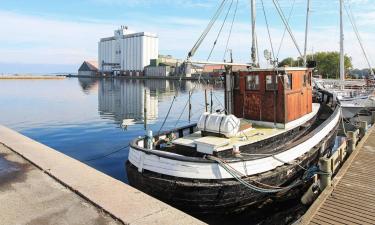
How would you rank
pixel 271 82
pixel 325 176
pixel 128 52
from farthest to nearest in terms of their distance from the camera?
pixel 128 52, pixel 271 82, pixel 325 176

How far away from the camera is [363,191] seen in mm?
9836

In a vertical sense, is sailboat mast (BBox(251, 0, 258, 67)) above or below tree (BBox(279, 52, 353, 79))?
below

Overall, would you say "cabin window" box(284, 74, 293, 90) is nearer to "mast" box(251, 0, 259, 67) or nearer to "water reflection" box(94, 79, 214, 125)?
"mast" box(251, 0, 259, 67)

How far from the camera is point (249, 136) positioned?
40.1 feet

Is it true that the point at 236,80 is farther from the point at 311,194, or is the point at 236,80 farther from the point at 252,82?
the point at 311,194

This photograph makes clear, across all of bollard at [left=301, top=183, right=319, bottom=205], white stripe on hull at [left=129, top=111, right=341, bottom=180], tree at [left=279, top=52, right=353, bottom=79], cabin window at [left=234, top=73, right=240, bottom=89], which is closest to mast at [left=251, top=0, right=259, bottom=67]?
cabin window at [left=234, top=73, right=240, bottom=89]

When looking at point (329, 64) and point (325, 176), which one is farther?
point (329, 64)

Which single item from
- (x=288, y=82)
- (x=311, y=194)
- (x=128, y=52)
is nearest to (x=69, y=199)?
(x=311, y=194)

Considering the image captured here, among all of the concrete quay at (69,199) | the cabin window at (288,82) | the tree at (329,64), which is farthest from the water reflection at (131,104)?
the tree at (329,64)

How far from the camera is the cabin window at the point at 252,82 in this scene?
13766 mm

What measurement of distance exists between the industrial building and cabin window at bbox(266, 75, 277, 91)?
159653 millimetres

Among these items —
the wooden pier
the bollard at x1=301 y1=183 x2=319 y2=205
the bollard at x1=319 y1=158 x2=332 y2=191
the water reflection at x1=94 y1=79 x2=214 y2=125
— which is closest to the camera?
the wooden pier

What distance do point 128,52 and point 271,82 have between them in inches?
6747

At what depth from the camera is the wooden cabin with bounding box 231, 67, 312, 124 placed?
13.3 meters
